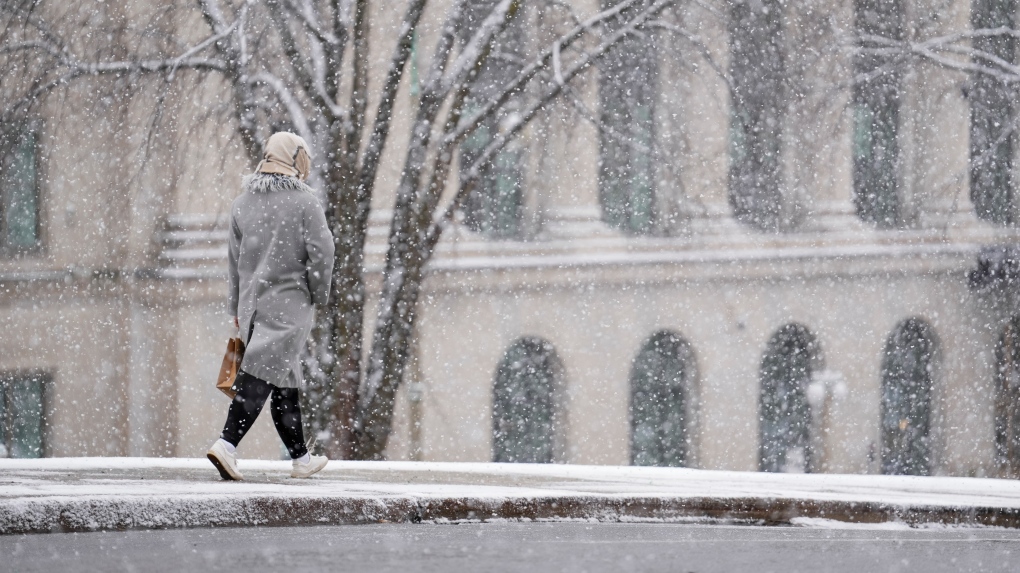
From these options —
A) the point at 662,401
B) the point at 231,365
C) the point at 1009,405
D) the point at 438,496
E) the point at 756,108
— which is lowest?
the point at 1009,405

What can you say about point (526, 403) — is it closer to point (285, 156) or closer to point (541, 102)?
point (541, 102)

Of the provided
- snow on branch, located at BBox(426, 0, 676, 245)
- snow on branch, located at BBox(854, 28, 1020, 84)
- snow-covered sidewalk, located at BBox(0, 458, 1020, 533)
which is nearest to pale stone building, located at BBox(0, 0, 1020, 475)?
snow on branch, located at BBox(854, 28, 1020, 84)

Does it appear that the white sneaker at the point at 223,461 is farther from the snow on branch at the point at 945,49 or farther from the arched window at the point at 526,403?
the arched window at the point at 526,403

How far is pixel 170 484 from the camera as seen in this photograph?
6.96 m

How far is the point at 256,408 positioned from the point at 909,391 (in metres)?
20.1

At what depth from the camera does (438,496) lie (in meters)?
6.87

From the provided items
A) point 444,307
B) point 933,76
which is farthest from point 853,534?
point 933,76

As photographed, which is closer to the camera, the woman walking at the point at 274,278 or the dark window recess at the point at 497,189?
the woman walking at the point at 274,278

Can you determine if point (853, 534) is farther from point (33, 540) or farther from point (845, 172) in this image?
point (845, 172)

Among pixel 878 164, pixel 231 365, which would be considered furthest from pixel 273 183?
pixel 878 164

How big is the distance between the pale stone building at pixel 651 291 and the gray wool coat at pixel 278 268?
473 inches

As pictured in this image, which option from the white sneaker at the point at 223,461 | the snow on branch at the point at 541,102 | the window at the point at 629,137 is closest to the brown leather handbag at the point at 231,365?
the white sneaker at the point at 223,461

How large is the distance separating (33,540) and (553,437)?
17.7 m

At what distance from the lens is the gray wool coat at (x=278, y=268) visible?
23.4 feet
